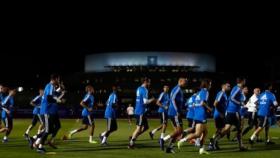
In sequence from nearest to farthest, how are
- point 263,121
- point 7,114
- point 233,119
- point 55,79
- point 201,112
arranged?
point 201,112, point 55,79, point 233,119, point 263,121, point 7,114

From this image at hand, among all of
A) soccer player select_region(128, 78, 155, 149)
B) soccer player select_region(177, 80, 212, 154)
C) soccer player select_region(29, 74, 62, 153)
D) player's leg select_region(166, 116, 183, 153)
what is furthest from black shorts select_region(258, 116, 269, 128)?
soccer player select_region(29, 74, 62, 153)

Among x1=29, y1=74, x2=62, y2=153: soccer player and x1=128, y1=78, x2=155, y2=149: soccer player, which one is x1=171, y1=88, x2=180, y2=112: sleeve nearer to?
x1=128, y1=78, x2=155, y2=149: soccer player

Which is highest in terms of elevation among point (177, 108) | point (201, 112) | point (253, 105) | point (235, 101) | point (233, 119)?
point (235, 101)

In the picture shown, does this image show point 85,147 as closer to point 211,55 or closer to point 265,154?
point 265,154

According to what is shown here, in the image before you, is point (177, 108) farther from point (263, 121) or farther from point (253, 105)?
point (253, 105)

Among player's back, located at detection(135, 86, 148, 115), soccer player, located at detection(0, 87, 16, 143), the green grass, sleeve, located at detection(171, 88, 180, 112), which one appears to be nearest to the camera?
the green grass

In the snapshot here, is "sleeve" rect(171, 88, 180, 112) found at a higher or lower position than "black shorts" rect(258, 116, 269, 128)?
higher

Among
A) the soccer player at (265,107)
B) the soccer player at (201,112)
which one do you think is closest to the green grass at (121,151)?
the soccer player at (201,112)

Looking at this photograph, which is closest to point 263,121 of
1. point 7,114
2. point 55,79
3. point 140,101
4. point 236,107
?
point 236,107

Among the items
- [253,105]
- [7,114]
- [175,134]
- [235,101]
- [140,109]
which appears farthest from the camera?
[253,105]

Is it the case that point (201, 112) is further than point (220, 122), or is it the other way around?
point (220, 122)

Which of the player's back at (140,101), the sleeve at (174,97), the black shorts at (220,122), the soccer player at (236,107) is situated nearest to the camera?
the sleeve at (174,97)

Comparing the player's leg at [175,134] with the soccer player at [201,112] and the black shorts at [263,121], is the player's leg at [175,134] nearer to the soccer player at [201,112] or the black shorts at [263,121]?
the soccer player at [201,112]

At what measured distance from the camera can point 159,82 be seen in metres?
100
